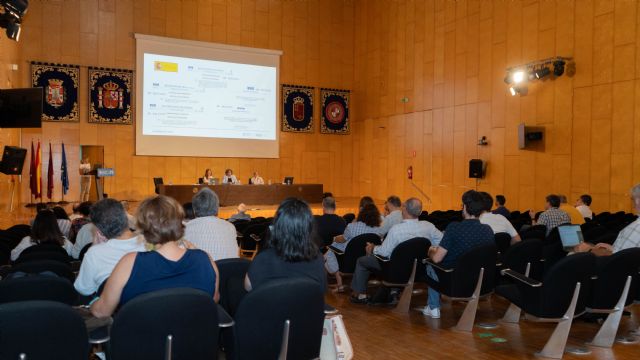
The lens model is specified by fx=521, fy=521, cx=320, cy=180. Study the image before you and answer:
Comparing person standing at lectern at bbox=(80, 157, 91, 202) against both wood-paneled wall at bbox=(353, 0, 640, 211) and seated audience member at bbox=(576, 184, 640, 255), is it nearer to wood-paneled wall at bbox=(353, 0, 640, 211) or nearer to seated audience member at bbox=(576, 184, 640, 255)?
wood-paneled wall at bbox=(353, 0, 640, 211)

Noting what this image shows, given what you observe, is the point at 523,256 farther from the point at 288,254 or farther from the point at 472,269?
the point at 288,254

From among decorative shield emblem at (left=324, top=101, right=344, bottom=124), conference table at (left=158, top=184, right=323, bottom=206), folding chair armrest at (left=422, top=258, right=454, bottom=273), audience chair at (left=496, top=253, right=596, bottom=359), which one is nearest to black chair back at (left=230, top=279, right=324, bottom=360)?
audience chair at (left=496, top=253, right=596, bottom=359)

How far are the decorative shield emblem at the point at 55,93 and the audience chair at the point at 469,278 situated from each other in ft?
40.1

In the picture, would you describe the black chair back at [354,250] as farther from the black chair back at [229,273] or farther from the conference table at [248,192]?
the conference table at [248,192]

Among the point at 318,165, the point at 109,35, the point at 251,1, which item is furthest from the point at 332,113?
the point at 109,35

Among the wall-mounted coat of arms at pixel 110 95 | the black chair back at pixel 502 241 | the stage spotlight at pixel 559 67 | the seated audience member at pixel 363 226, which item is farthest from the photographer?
the wall-mounted coat of arms at pixel 110 95

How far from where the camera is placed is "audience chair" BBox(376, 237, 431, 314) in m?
4.81

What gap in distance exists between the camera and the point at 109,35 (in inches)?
558

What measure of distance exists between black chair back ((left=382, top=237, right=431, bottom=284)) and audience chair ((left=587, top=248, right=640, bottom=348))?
1450 mm

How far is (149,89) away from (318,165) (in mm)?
5864

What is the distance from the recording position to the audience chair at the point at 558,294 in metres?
3.61

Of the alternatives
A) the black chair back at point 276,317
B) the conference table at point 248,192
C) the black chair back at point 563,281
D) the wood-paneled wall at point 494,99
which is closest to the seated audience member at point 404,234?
the black chair back at point 563,281

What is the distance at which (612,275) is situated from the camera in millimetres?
3885

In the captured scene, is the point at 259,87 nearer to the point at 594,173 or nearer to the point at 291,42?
the point at 291,42
